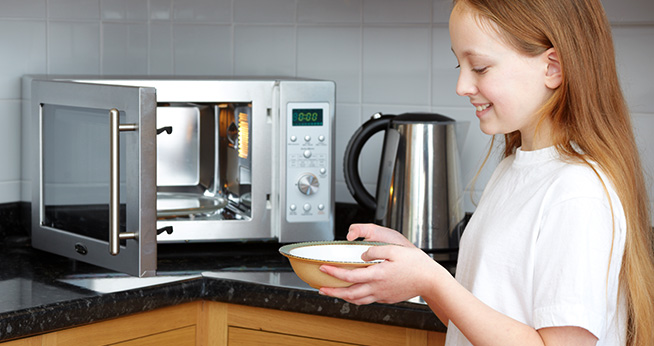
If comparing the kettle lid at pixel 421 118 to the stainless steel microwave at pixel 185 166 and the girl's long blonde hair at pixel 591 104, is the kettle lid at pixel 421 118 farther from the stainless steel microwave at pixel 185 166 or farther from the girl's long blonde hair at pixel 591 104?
the girl's long blonde hair at pixel 591 104

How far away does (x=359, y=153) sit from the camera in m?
1.58

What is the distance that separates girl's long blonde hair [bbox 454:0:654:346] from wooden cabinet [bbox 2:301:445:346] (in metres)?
0.44

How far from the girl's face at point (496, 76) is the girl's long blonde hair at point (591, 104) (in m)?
0.01

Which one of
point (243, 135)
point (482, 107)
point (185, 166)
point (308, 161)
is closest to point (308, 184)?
point (308, 161)

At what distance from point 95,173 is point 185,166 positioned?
27 centimetres

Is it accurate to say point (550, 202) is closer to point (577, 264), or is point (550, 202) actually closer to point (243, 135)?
point (577, 264)

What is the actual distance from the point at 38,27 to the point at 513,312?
51.4 inches

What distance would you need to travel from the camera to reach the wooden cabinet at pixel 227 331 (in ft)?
4.17

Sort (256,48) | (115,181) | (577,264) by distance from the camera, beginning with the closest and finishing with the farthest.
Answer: (577,264) < (115,181) < (256,48)

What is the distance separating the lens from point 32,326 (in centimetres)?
118

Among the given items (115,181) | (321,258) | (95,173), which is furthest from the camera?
(95,173)

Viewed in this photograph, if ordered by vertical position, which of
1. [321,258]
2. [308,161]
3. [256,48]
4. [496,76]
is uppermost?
[256,48]

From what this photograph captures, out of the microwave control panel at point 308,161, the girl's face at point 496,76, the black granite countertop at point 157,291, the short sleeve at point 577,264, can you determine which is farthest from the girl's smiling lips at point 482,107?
the microwave control panel at point 308,161

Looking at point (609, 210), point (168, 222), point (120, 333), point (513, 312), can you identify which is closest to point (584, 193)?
point (609, 210)
